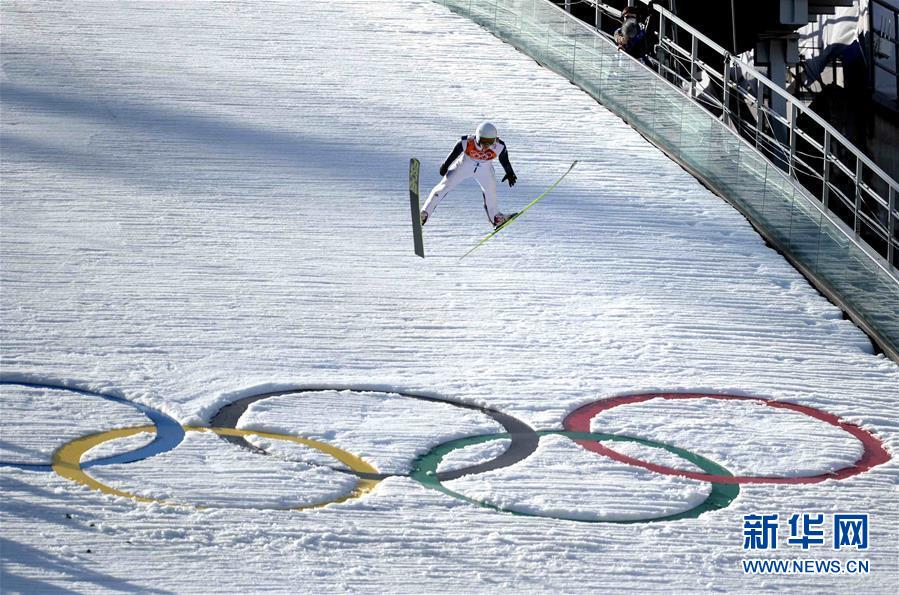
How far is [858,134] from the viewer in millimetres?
19516

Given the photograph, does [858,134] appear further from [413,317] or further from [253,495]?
[253,495]

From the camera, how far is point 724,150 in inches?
516

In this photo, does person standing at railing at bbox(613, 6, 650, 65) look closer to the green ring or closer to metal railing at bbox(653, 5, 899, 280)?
metal railing at bbox(653, 5, 899, 280)

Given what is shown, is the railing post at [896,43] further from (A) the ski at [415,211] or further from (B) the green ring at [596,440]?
(B) the green ring at [596,440]

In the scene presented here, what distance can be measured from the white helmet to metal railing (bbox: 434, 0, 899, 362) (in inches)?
132

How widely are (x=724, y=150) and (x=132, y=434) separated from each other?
23.6 feet

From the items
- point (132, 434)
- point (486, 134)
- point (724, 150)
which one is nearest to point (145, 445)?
point (132, 434)

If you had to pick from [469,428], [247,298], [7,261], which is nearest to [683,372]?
[469,428]

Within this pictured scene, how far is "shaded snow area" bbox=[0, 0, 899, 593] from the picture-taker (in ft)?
22.8

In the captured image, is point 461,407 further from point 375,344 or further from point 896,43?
point 896,43

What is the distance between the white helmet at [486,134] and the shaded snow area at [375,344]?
1.39 metres

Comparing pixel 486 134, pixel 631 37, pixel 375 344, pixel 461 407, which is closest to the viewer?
pixel 461 407

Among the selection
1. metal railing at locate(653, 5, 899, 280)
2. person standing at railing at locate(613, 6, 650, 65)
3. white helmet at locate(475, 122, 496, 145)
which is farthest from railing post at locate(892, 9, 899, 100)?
white helmet at locate(475, 122, 496, 145)

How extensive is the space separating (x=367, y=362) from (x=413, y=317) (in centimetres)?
89
